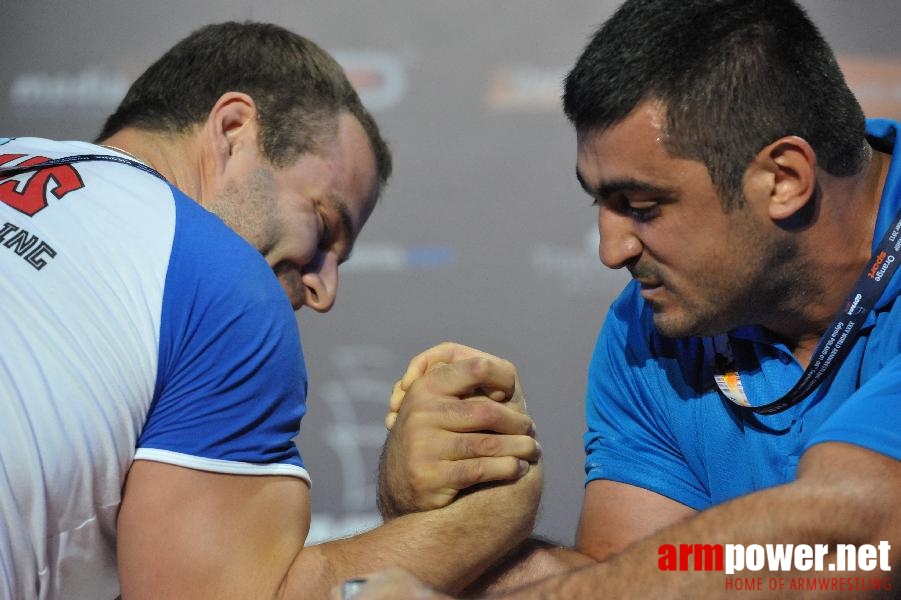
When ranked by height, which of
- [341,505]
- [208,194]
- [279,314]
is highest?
[208,194]

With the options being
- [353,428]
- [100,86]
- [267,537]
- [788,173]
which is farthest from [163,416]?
[100,86]

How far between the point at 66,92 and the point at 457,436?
105 inches

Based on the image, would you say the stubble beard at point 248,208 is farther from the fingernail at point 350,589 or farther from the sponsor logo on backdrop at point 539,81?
the sponsor logo on backdrop at point 539,81

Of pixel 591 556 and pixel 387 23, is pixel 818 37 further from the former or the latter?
pixel 387 23

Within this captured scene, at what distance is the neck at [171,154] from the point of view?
69.5 inches

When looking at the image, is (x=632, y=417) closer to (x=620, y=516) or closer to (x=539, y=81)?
(x=620, y=516)

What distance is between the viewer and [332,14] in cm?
358

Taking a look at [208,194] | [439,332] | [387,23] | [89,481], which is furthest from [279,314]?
[387,23]

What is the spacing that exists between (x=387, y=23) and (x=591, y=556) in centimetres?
236

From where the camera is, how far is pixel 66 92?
11.8 feet

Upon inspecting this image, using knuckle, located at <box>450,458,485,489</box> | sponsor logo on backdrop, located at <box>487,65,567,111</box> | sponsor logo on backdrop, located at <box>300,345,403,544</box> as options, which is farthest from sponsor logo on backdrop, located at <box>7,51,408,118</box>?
knuckle, located at <box>450,458,485,489</box>

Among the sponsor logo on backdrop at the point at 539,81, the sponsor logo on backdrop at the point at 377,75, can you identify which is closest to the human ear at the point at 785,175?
the sponsor logo on backdrop at the point at 539,81

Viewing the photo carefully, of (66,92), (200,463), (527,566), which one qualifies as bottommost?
(527,566)

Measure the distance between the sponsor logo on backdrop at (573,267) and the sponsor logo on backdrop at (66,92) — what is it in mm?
1577
